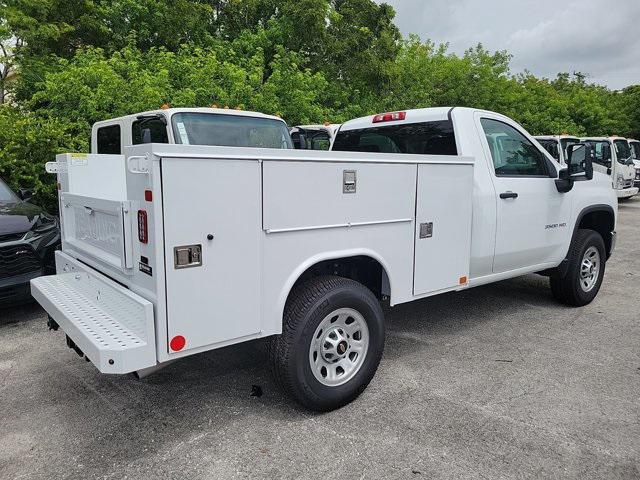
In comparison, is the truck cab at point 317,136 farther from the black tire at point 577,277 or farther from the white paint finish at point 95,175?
the black tire at point 577,277

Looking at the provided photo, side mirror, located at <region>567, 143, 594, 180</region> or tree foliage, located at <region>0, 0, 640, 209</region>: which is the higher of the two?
tree foliage, located at <region>0, 0, 640, 209</region>

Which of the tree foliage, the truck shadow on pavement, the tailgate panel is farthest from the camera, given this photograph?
the tree foliage

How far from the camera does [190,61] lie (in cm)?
1163

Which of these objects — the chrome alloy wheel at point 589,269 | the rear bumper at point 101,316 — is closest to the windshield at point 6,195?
the rear bumper at point 101,316

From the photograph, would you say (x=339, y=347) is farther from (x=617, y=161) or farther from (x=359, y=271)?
(x=617, y=161)

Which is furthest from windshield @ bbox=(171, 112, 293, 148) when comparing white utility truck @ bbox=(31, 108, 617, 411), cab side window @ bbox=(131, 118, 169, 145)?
white utility truck @ bbox=(31, 108, 617, 411)

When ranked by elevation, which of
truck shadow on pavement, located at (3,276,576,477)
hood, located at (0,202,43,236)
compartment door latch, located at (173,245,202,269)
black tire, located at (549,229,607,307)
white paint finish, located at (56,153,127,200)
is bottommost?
truck shadow on pavement, located at (3,276,576,477)

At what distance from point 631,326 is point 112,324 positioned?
199 inches

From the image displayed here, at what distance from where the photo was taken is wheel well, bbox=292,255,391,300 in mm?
3595

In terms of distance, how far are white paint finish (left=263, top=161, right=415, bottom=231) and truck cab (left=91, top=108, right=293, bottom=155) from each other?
121 inches

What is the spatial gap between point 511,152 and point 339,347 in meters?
2.75

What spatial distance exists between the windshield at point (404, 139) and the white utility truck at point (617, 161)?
47.6 ft

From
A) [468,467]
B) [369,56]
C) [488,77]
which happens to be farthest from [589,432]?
[488,77]

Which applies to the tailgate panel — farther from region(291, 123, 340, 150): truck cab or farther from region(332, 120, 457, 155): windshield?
region(291, 123, 340, 150): truck cab
